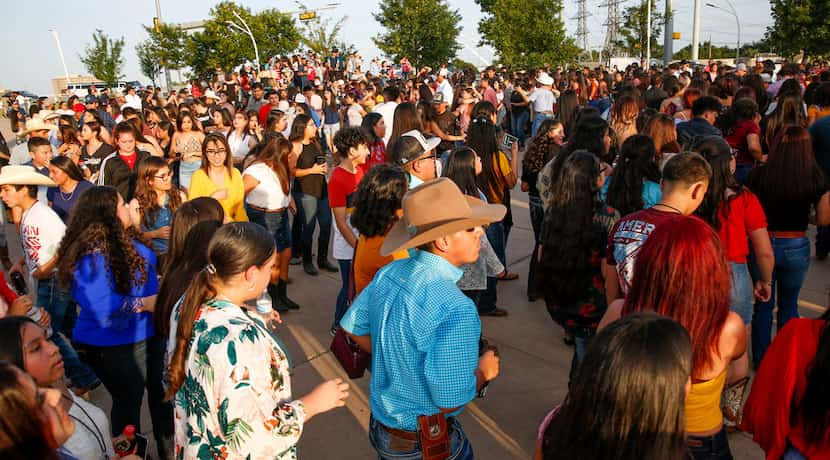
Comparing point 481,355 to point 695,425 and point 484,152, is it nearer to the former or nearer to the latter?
point 695,425

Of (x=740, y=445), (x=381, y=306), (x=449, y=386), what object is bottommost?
(x=740, y=445)

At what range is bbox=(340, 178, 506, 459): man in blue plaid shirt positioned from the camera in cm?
199

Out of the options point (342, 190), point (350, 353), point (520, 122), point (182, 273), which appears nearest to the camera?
point (350, 353)

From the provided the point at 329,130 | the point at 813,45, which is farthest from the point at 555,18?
the point at 329,130

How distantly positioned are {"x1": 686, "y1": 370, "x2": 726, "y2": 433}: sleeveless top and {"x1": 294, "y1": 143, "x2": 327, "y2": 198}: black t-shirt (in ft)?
16.2

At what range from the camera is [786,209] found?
12.6ft

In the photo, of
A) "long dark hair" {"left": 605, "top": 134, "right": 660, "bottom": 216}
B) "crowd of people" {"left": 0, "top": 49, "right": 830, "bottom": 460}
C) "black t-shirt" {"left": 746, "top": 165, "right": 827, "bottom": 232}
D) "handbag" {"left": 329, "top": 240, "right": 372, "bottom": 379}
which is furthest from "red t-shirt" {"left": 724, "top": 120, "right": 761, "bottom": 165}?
"handbag" {"left": 329, "top": 240, "right": 372, "bottom": 379}

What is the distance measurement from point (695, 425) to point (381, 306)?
128cm

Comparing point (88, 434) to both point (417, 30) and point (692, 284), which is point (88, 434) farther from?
point (417, 30)

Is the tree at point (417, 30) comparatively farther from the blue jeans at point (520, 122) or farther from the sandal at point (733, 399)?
the sandal at point (733, 399)

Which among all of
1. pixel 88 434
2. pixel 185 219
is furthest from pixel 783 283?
pixel 88 434

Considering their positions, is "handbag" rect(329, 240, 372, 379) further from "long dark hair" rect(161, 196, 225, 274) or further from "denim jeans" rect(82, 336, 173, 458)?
"denim jeans" rect(82, 336, 173, 458)

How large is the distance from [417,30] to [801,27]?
19.2 metres

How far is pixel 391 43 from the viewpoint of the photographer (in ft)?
109
